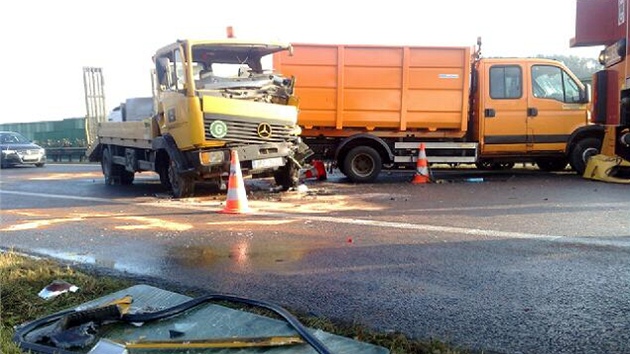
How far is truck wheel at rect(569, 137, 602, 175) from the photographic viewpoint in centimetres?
1123

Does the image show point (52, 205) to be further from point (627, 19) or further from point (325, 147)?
point (627, 19)

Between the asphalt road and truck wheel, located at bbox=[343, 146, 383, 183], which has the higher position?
truck wheel, located at bbox=[343, 146, 383, 183]

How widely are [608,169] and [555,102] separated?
75.7 inches

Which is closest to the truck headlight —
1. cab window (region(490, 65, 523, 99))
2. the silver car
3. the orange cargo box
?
the orange cargo box

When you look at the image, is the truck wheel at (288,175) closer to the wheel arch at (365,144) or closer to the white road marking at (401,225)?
the wheel arch at (365,144)

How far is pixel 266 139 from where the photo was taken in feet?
30.5

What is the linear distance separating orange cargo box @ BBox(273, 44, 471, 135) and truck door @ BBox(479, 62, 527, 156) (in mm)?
532

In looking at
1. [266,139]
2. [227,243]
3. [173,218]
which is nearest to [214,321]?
[227,243]

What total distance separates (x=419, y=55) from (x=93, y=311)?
30.8 ft

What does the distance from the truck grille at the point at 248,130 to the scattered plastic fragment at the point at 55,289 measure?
4.72 meters

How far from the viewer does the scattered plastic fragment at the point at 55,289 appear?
12.8 ft

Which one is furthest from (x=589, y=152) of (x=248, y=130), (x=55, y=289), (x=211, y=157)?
(x=55, y=289)

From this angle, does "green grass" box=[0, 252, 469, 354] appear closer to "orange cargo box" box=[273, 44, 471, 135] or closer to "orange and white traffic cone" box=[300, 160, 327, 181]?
"orange cargo box" box=[273, 44, 471, 135]

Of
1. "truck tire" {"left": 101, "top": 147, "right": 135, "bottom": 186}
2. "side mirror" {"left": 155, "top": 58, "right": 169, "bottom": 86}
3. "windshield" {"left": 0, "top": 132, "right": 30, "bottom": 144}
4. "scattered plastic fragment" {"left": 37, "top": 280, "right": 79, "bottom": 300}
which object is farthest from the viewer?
"windshield" {"left": 0, "top": 132, "right": 30, "bottom": 144}
